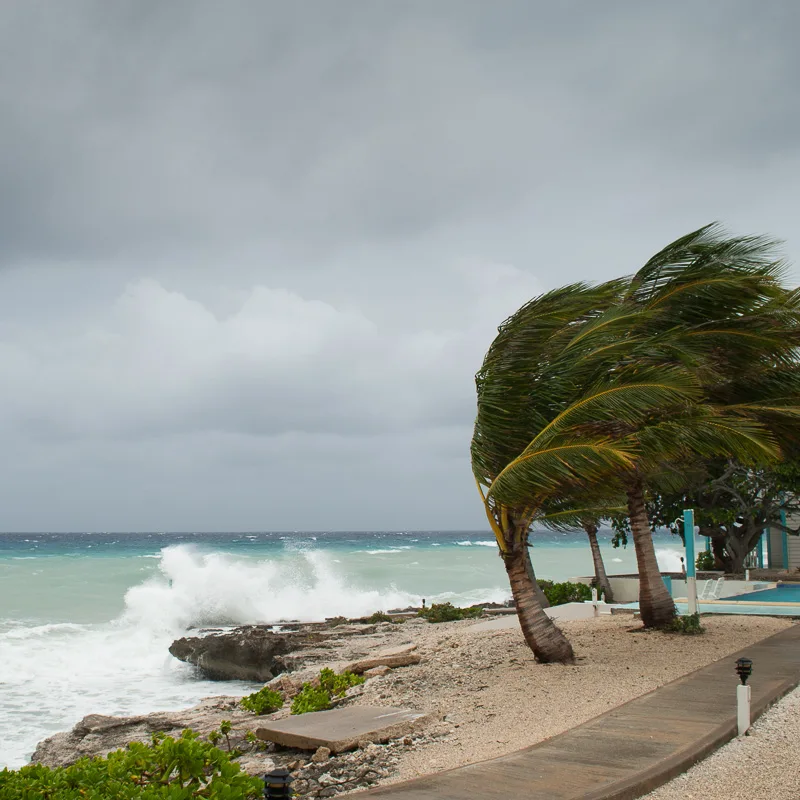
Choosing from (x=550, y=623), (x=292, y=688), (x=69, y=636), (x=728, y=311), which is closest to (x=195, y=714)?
(x=292, y=688)

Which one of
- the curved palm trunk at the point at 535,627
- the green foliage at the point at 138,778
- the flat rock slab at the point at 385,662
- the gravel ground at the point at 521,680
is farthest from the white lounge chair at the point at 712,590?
the green foliage at the point at 138,778

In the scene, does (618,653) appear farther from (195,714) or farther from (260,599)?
(260,599)

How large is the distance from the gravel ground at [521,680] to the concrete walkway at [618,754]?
1.47ft

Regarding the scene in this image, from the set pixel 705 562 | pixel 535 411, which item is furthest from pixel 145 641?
pixel 705 562

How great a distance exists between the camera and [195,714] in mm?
11844

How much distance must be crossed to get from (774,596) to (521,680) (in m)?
14.2

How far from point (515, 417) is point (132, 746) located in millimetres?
7089

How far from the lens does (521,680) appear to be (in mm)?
10469

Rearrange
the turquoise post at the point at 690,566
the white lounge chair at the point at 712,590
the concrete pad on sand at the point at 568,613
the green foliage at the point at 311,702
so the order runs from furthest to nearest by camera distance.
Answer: the white lounge chair at the point at 712,590 < the concrete pad on sand at the point at 568,613 < the turquoise post at the point at 690,566 < the green foliage at the point at 311,702

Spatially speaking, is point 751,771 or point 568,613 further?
point 568,613

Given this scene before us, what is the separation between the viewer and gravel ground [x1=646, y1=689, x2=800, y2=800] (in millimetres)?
5582

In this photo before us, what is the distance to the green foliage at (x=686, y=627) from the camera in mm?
13375

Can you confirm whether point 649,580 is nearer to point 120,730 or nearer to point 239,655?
point 120,730

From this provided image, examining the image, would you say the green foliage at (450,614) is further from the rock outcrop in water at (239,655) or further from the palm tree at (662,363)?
the palm tree at (662,363)
